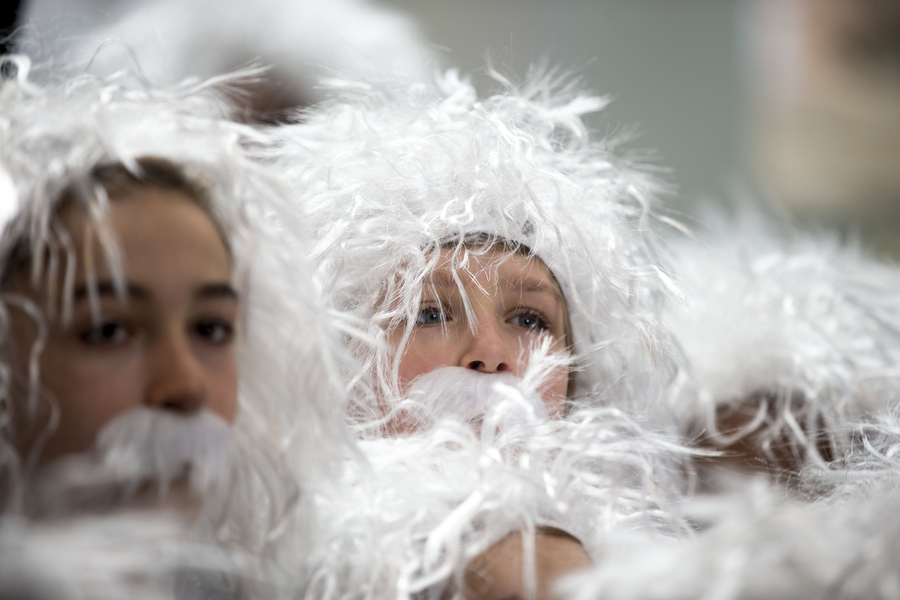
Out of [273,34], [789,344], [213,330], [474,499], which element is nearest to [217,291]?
[213,330]

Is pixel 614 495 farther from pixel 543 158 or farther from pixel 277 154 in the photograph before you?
pixel 277 154

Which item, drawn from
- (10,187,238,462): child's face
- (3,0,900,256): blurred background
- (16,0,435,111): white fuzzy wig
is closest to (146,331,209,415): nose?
(10,187,238,462): child's face

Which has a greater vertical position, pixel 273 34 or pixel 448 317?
pixel 273 34

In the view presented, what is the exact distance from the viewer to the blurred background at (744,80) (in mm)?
2725

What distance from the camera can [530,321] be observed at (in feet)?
2.94

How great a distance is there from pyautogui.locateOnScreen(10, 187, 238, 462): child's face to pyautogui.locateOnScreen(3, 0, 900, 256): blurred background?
2.16 metres

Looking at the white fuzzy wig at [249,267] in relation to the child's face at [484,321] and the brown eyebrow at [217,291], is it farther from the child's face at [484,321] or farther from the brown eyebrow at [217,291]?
the child's face at [484,321]

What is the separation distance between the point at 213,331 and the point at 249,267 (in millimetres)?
63

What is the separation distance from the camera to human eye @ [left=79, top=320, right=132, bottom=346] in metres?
0.54

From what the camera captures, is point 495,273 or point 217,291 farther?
point 495,273

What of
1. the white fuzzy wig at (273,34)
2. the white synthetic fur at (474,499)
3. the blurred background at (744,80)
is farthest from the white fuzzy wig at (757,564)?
the blurred background at (744,80)

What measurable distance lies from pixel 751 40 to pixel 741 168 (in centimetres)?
Result: 45

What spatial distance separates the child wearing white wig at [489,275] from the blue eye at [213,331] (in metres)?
0.18

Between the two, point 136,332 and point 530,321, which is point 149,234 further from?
point 530,321
